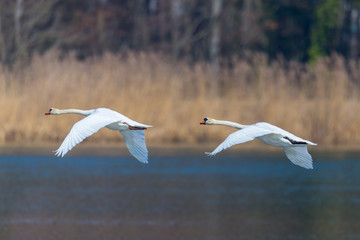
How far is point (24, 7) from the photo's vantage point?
88.4 feet

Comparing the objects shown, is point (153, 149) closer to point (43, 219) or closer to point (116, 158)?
point (116, 158)

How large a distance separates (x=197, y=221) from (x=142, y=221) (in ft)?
Result: 2.33

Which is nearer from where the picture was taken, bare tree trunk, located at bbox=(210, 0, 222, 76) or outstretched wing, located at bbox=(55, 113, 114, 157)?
outstretched wing, located at bbox=(55, 113, 114, 157)

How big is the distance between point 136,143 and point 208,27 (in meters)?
21.2

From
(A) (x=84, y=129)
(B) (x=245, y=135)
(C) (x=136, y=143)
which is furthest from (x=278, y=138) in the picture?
(A) (x=84, y=129)

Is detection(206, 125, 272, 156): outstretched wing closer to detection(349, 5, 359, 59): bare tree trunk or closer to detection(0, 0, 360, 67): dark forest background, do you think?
detection(0, 0, 360, 67): dark forest background

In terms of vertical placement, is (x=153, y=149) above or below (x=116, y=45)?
below

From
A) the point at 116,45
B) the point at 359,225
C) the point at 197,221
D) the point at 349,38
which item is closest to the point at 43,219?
the point at 197,221

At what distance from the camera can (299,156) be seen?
8453 millimetres

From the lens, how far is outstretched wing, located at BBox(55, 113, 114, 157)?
7602 mm

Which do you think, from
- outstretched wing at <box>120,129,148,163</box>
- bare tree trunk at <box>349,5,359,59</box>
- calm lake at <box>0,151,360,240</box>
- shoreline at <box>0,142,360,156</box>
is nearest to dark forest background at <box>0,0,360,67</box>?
bare tree trunk at <box>349,5,359,59</box>

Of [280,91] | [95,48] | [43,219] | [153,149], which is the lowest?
[43,219]

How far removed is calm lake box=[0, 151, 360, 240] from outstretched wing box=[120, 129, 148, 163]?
250 centimetres

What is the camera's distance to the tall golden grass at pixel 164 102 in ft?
55.8
